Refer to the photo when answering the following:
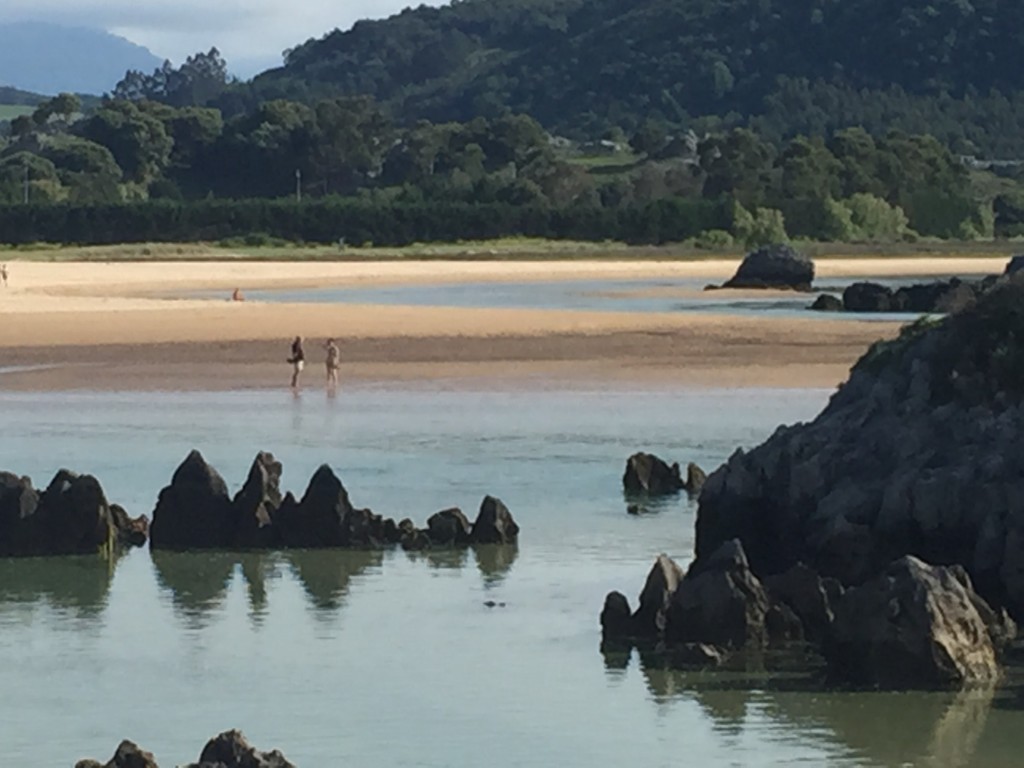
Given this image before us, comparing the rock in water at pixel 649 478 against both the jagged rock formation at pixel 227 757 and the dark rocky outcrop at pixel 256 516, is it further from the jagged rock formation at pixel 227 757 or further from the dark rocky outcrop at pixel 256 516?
the jagged rock formation at pixel 227 757

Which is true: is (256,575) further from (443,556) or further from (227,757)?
(227,757)

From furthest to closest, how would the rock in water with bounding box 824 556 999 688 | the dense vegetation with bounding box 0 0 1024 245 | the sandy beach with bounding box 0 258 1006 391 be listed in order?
the dense vegetation with bounding box 0 0 1024 245 < the sandy beach with bounding box 0 258 1006 391 < the rock in water with bounding box 824 556 999 688

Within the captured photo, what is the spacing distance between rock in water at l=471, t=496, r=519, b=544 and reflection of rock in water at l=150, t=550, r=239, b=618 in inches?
95.0

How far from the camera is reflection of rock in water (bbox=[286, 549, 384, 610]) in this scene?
857 inches

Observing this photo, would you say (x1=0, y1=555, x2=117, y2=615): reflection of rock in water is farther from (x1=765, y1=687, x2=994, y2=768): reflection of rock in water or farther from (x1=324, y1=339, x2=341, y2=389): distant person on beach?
(x1=324, y1=339, x2=341, y2=389): distant person on beach

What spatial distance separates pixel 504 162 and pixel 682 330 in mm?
110029

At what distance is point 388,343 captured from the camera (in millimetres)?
54594

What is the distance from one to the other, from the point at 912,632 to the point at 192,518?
9030 mm

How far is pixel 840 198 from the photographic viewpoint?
145 meters

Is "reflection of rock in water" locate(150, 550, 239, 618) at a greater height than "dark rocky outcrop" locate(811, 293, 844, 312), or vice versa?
"dark rocky outcrop" locate(811, 293, 844, 312)

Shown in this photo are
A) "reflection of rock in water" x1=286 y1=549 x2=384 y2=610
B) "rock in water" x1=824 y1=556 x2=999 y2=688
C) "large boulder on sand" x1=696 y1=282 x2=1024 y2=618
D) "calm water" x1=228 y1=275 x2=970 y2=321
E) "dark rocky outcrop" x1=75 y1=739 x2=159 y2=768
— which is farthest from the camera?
"calm water" x1=228 y1=275 x2=970 y2=321

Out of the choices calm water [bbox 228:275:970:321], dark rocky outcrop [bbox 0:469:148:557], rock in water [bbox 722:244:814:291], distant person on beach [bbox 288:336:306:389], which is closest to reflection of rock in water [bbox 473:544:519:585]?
dark rocky outcrop [bbox 0:469:148:557]

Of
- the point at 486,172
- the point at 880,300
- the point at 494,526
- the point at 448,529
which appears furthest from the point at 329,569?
the point at 486,172

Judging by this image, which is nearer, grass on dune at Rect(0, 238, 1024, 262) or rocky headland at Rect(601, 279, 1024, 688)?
rocky headland at Rect(601, 279, 1024, 688)
